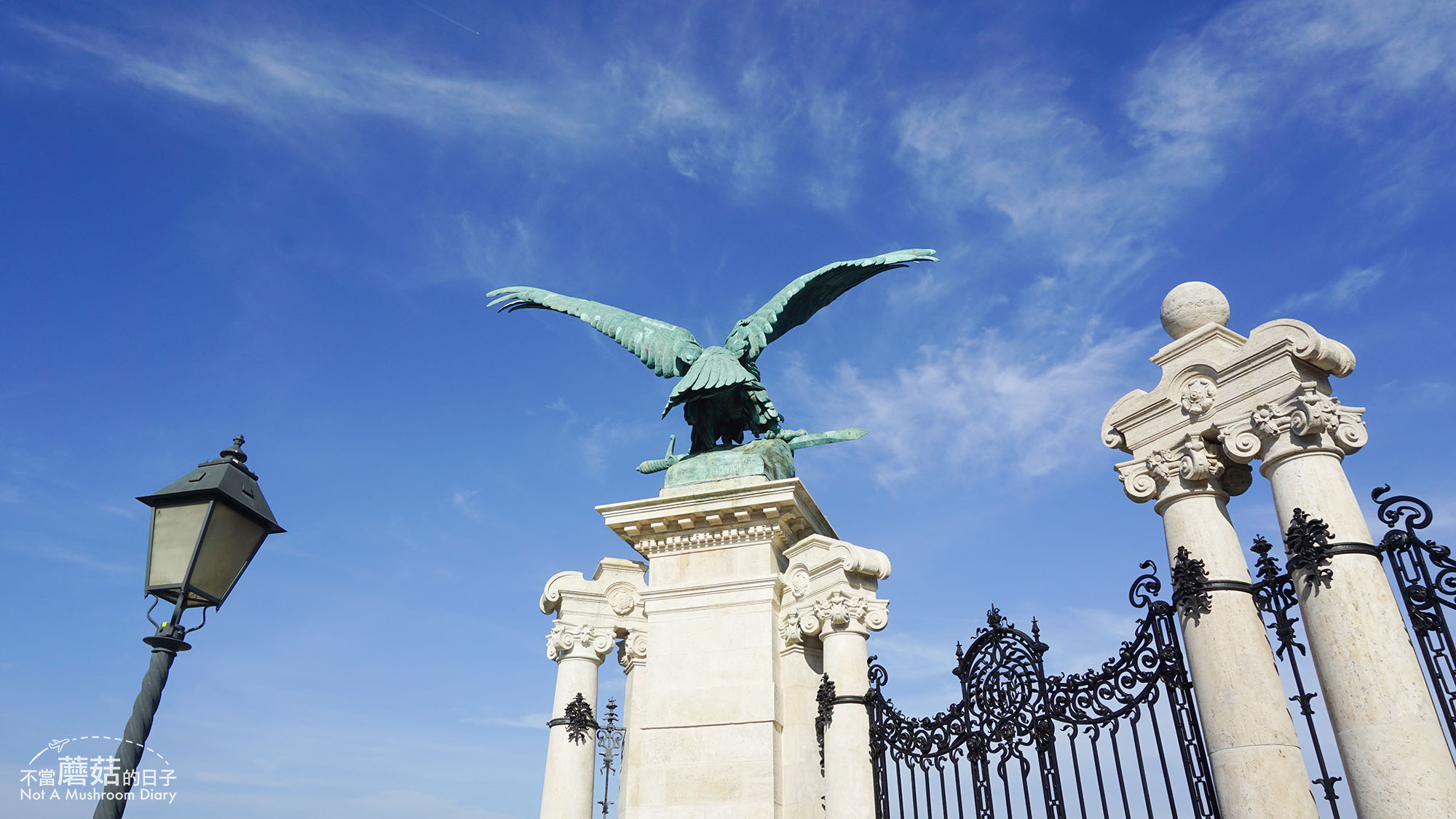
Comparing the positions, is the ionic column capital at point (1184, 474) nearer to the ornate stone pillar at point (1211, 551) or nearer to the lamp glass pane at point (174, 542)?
the ornate stone pillar at point (1211, 551)

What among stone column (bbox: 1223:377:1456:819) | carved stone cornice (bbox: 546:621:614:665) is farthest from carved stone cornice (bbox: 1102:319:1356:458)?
carved stone cornice (bbox: 546:621:614:665)

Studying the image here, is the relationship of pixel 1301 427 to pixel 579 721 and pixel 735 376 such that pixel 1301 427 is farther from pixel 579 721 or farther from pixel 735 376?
pixel 579 721

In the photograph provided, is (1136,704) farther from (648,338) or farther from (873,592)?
(648,338)

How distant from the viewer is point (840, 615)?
11375 millimetres

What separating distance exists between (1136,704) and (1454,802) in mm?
2613

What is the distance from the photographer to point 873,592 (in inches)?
463

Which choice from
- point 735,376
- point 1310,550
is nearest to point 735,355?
point 735,376

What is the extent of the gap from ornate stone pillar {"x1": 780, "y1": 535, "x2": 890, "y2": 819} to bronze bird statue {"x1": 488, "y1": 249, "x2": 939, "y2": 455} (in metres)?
2.35

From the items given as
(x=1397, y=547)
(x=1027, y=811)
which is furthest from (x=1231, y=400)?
(x=1027, y=811)

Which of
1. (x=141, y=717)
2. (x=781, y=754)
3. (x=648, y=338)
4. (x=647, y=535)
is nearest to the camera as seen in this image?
(x=141, y=717)

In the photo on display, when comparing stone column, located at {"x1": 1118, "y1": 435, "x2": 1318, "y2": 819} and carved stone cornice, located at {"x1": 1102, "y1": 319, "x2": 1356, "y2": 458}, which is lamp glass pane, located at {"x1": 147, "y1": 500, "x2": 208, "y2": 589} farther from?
carved stone cornice, located at {"x1": 1102, "y1": 319, "x2": 1356, "y2": 458}

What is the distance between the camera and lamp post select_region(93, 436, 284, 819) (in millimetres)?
5004

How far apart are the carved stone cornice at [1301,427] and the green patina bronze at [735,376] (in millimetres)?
5787

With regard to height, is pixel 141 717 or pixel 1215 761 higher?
pixel 1215 761
